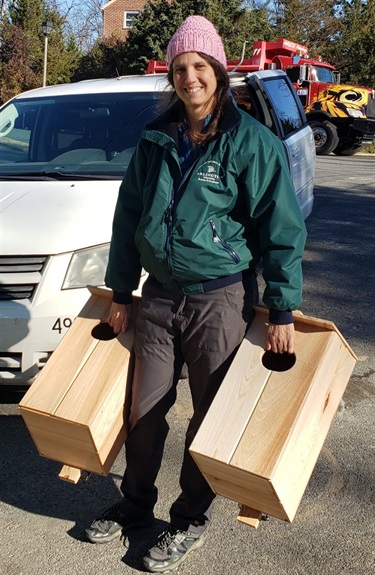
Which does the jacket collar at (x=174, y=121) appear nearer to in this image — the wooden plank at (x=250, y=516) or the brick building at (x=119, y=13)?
the wooden plank at (x=250, y=516)

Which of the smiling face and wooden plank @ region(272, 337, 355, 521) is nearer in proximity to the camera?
wooden plank @ region(272, 337, 355, 521)

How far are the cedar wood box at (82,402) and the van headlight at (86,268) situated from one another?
0.77 metres

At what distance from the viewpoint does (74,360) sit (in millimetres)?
2822

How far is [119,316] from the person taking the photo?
9.32 feet

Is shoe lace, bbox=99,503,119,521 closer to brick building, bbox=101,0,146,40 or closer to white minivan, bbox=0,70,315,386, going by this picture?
white minivan, bbox=0,70,315,386

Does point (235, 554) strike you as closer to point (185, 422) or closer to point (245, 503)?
point (245, 503)

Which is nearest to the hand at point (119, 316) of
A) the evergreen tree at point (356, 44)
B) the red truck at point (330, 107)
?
the red truck at point (330, 107)

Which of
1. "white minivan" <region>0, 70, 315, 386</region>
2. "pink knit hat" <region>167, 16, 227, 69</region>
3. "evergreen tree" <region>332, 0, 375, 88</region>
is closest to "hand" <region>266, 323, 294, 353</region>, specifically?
"pink knit hat" <region>167, 16, 227, 69</region>

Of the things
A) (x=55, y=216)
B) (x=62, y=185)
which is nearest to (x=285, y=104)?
(x=62, y=185)

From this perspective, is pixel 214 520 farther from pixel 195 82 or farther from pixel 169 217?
pixel 195 82

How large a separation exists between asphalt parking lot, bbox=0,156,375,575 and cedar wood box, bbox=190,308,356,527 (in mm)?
493

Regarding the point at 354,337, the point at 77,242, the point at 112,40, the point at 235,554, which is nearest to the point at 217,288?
the point at 235,554

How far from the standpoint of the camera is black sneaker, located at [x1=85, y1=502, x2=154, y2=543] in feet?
9.50

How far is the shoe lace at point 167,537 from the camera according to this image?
2.78 m
